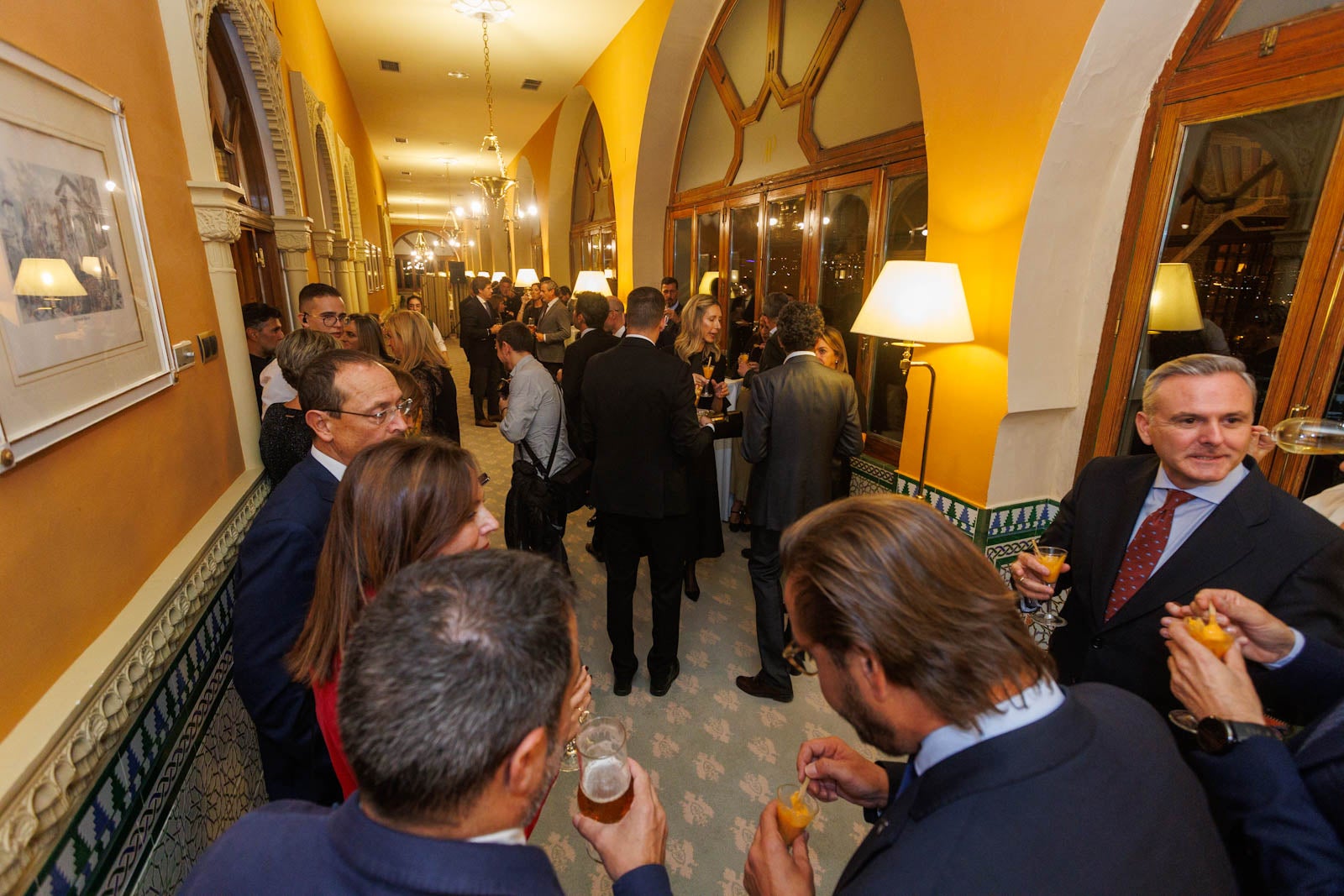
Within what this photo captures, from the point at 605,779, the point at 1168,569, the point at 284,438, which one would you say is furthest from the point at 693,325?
the point at 605,779

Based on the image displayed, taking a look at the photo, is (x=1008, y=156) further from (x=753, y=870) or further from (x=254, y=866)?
(x=254, y=866)

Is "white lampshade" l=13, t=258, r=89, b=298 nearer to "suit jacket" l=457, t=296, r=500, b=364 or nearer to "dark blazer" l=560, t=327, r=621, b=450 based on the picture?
"dark blazer" l=560, t=327, r=621, b=450

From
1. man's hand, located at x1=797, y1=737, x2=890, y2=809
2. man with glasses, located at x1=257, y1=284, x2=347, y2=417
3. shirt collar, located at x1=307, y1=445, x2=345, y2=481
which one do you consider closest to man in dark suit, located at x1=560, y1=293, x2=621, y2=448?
man with glasses, located at x1=257, y1=284, x2=347, y2=417

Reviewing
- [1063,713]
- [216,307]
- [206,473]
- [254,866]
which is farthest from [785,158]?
[254,866]

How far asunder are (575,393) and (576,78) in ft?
19.5

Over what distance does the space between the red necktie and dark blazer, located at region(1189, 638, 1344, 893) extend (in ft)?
2.01

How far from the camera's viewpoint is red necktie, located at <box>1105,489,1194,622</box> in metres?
1.60

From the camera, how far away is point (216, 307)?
2.42 meters

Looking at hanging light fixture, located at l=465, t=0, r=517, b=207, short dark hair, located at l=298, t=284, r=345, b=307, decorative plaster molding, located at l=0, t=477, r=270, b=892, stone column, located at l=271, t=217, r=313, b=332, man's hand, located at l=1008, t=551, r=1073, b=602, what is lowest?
decorative plaster molding, located at l=0, t=477, r=270, b=892

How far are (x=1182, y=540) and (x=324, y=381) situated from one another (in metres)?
2.40

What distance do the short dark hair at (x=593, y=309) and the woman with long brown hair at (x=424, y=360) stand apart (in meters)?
0.97

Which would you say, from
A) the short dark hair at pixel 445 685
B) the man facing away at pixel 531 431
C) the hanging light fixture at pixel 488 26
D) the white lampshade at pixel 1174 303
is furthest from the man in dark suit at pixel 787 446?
the hanging light fixture at pixel 488 26

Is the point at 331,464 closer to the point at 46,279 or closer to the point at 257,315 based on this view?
the point at 46,279

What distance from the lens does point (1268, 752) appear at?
950mm
